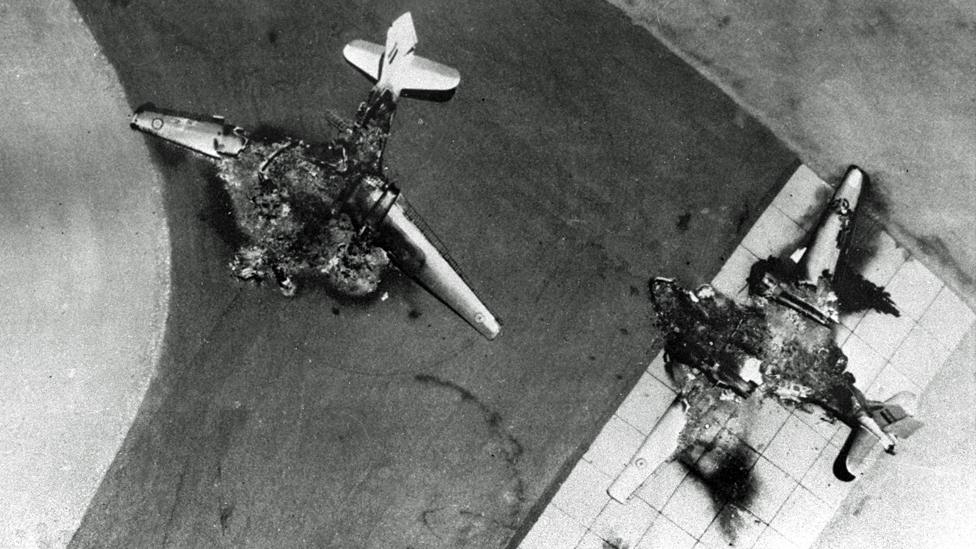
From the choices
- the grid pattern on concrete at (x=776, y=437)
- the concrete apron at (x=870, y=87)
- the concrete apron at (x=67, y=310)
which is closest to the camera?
the concrete apron at (x=67, y=310)

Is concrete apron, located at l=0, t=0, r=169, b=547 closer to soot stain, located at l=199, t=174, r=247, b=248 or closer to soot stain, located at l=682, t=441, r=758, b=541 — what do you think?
soot stain, located at l=199, t=174, r=247, b=248

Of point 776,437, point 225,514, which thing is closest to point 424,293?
point 225,514

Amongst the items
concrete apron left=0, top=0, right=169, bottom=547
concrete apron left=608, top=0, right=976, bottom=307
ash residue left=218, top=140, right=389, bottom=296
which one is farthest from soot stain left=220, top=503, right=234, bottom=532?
concrete apron left=608, top=0, right=976, bottom=307

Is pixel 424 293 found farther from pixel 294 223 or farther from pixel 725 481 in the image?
pixel 725 481

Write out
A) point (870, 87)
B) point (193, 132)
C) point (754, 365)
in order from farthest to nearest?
point (870, 87) < point (754, 365) < point (193, 132)

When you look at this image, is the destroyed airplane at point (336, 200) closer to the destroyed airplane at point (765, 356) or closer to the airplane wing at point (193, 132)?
the airplane wing at point (193, 132)

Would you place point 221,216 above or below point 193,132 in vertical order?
below

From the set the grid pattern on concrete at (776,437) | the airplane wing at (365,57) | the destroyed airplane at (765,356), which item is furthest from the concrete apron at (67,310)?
the destroyed airplane at (765,356)
